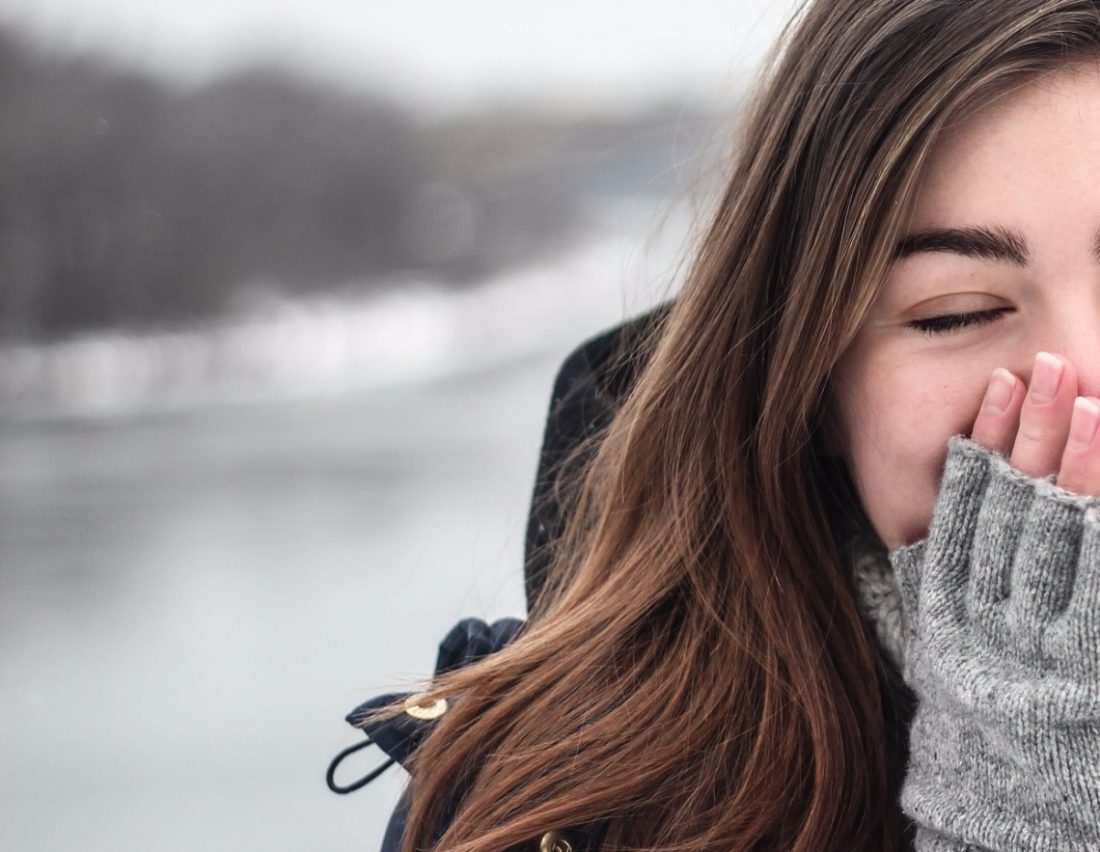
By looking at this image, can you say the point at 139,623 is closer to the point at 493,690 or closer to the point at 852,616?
the point at 493,690

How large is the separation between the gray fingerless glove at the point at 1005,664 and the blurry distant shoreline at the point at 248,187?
3.91ft

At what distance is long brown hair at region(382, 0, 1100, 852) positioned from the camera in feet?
2.97

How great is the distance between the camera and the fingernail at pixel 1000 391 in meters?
0.82

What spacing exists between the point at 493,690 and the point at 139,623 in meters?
1.15

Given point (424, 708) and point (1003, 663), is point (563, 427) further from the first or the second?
point (1003, 663)

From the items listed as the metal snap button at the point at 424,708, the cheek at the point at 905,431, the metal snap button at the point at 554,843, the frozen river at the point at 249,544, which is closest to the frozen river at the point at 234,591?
the frozen river at the point at 249,544

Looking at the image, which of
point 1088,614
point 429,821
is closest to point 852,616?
point 1088,614

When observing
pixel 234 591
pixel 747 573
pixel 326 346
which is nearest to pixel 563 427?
pixel 747 573

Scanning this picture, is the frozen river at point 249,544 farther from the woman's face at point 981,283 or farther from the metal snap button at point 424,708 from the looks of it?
the woman's face at point 981,283

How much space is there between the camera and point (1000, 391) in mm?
824

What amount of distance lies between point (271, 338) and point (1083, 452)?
1.53 meters

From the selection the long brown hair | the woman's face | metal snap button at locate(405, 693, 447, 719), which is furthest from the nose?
metal snap button at locate(405, 693, 447, 719)

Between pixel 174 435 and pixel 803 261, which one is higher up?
pixel 803 261

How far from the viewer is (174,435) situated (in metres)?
2.08
